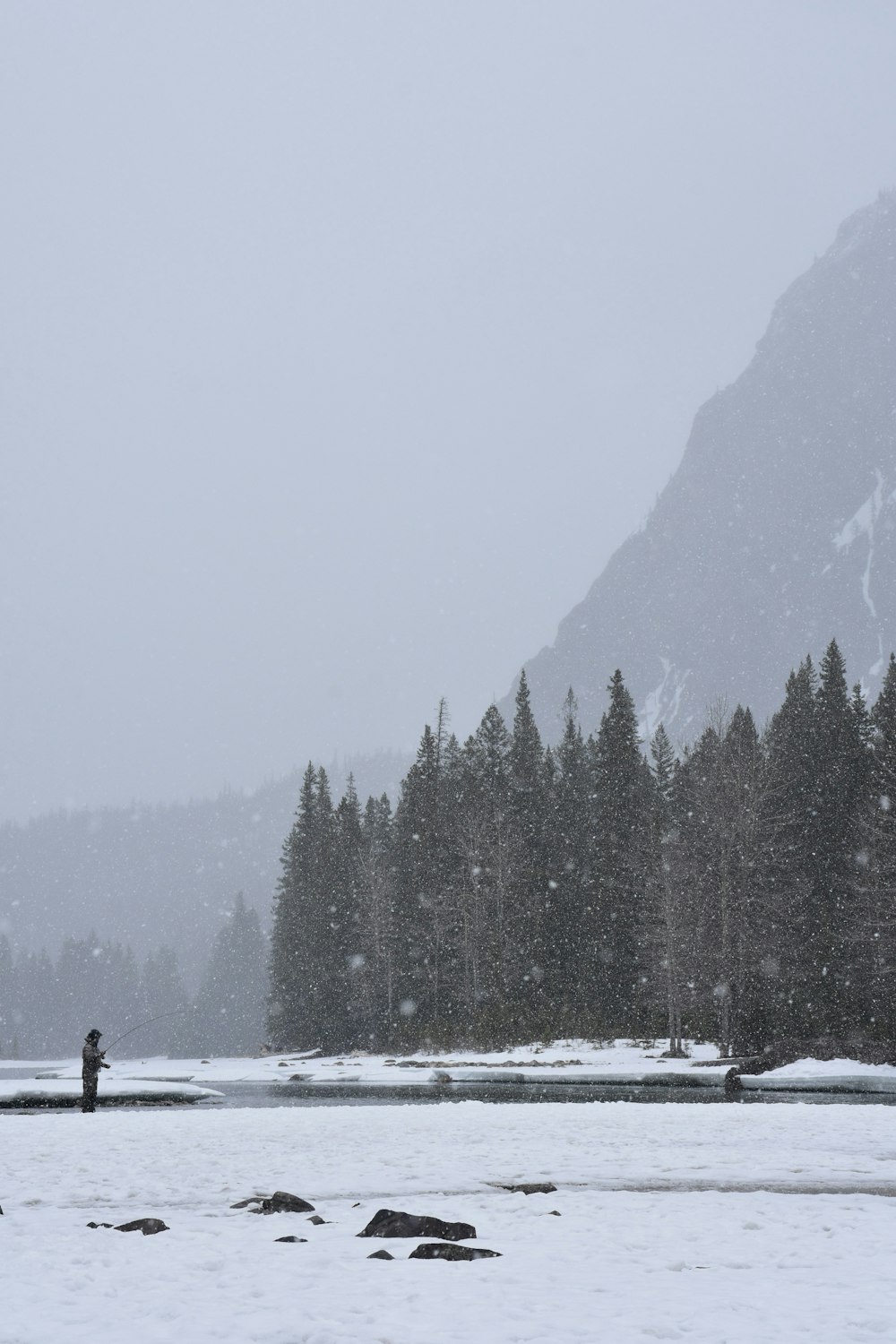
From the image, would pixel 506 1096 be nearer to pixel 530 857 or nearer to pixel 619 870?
pixel 619 870

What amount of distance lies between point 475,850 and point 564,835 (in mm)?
13588

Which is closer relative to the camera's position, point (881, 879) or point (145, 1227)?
point (145, 1227)

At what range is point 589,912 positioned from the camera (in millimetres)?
65375

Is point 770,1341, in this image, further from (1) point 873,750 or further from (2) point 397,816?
(2) point 397,816

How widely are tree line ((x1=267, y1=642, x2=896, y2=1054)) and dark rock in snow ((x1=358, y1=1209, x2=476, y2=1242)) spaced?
38865 millimetres

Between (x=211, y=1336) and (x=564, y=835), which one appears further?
(x=564, y=835)

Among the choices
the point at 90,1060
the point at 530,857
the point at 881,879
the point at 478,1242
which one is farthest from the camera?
the point at 530,857

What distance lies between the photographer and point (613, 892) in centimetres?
6378

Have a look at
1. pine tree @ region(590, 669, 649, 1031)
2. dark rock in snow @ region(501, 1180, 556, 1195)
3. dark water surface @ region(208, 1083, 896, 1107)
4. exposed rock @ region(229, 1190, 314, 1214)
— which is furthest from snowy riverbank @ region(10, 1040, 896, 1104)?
exposed rock @ region(229, 1190, 314, 1214)

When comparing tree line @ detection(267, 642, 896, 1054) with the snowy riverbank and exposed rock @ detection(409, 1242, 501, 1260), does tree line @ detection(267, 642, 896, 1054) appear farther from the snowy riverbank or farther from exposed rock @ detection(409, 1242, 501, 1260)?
exposed rock @ detection(409, 1242, 501, 1260)

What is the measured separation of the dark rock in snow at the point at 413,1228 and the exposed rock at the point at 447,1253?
0.65m

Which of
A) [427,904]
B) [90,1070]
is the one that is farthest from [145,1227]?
[427,904]

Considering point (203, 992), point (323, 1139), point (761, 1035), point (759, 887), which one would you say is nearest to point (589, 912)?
point (759, 887)

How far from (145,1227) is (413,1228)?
2255 millimetres
